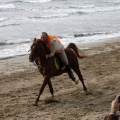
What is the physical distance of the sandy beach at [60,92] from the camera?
864 cm

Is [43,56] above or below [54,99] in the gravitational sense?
above

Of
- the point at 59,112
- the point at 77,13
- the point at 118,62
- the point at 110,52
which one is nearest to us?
the point at 59,112

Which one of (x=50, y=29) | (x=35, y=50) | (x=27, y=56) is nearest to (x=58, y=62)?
(x=35, y=50)

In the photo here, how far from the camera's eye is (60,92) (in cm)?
1037

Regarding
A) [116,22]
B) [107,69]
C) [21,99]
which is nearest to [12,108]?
[21,99]

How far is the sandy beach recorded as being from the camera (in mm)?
8641

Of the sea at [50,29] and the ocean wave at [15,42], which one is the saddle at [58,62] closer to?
the sea at [50,29]

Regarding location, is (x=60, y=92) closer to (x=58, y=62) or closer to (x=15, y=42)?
(x=58, y=62)

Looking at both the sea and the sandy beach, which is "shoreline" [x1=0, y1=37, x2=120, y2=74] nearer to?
the sandy beach

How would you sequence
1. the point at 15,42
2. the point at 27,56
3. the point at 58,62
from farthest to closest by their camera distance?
the point at 15,42, the point at 27,56, the point at 58,62

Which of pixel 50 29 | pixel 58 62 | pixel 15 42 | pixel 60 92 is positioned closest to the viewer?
pixel 58 62

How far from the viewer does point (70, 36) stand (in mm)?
20953

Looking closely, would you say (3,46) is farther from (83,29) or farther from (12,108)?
(12,108)

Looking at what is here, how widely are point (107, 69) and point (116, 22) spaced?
1456 centimetres
